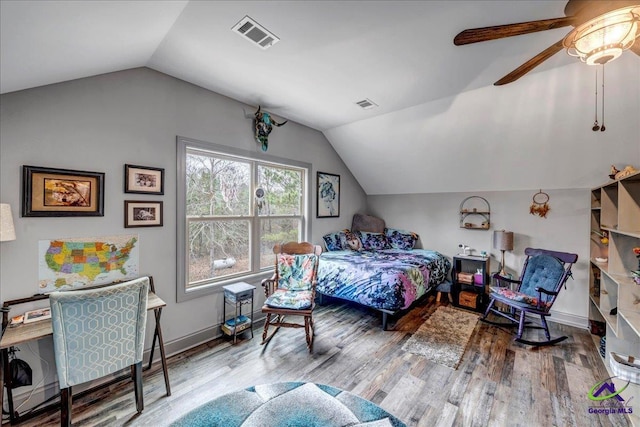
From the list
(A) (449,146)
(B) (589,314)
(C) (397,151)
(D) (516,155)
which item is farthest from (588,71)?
(B) (589,314)

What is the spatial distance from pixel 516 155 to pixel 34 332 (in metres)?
5.06

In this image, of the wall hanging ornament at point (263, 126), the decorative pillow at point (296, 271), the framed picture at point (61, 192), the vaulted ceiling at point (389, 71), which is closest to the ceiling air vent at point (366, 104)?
the vaulted ceiling at point (389, 71)

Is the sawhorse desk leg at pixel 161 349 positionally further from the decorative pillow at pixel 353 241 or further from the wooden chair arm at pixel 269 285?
the decorative pillow at pixel 353 241

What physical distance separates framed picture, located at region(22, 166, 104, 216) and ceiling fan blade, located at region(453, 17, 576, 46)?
116 inches

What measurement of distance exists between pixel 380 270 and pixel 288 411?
2376 millimetres

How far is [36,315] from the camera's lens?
183 cm

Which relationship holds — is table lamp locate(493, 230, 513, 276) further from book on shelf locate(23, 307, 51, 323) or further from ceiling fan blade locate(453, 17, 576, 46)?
book on shelf locate(23, 307, 51, 323)

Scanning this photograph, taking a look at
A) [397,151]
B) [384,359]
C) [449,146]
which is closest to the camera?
[384,359]

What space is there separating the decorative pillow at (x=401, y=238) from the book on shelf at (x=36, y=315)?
15.0 ft

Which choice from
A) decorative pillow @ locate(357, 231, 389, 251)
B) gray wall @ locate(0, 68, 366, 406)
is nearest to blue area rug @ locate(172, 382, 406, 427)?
gray wall @ locate(0, 68, 366, 406)

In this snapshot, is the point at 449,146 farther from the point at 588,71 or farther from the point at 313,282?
the point at 313,282

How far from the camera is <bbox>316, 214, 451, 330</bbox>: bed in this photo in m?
3.06

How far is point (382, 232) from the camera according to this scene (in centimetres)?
509

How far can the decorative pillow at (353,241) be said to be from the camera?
4.59 meters
